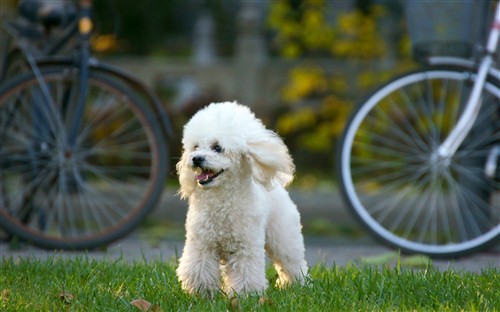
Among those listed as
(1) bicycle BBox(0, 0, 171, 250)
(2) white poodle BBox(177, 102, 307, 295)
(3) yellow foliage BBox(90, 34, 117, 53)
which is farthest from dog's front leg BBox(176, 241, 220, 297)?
(3) yellow foliage BBox(90, 34, 117, 53)

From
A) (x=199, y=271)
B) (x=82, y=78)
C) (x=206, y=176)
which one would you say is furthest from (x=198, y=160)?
(x=82, y=78)

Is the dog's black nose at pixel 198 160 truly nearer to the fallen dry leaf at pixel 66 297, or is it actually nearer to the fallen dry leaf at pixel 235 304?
the fallen dry leaf at pixel 235 304

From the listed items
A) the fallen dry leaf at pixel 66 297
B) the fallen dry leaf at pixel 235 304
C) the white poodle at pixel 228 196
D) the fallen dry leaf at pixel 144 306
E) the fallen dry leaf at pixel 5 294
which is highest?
the white poodle at pixel 228 196

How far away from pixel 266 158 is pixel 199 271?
1.48ft

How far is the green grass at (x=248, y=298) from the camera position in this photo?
2.82 metres

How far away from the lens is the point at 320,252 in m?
4.66

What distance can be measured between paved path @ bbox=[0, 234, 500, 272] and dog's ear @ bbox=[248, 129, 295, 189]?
1154 mm

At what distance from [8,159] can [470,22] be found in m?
2.48

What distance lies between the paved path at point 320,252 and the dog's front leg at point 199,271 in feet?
3.34

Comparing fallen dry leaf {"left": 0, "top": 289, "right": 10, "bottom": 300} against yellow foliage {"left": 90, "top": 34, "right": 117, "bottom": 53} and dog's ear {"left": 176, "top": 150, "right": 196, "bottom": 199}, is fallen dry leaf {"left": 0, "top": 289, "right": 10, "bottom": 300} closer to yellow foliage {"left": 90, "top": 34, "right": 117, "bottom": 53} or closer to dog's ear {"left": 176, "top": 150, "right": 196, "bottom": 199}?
dog's ear {"left": 176, "top": 150, "right": 196, "bottom": 199}

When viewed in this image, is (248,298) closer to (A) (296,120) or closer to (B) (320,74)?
(A) (296,120)

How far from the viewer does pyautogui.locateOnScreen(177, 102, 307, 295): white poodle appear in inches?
113

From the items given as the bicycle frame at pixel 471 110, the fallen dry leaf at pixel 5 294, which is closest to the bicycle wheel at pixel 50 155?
the fallen dry leaf at pixel 5 294

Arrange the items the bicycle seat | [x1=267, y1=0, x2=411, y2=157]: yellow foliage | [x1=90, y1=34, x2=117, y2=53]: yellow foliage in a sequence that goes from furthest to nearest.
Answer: [x1=90, y1=34, x2=117, y2=53]: yellow foliage < [x1=267, y1=0, x2=411, y2=157]: yellow foliage < the bicycle seat
